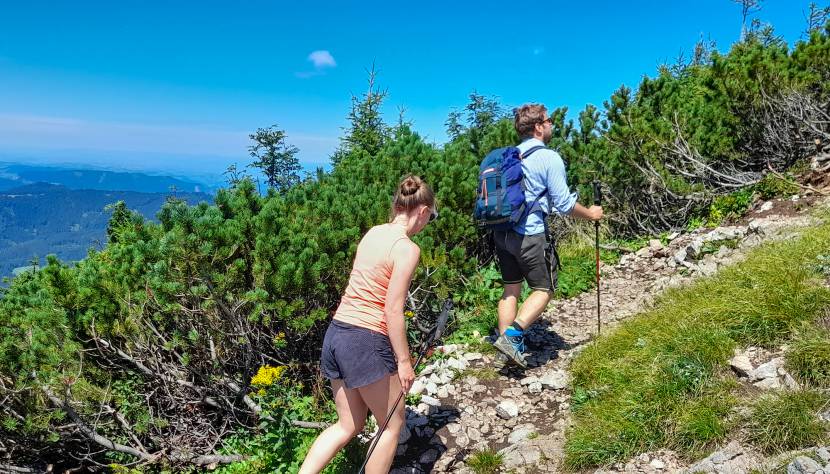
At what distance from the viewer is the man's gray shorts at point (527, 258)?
13.8ft

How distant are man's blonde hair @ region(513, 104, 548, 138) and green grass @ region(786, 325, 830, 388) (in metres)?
2.46

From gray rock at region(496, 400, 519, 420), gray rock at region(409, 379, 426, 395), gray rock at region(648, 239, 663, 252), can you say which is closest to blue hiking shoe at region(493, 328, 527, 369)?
gray rock at region(496, 400, 519, 420)

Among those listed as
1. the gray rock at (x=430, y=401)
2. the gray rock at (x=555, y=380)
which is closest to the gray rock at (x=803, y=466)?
the gray rock at (x=555, y=380)

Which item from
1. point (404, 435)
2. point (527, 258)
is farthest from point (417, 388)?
point (527, 258)

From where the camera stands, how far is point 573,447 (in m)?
3.19

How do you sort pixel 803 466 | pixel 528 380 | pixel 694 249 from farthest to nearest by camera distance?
pixel 694 249 → pixel 528 380 → pixel 803 466

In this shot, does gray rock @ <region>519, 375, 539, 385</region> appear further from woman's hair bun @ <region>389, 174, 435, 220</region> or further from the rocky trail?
woman's hair bun @ <region>389, 174, 435, 220</region>

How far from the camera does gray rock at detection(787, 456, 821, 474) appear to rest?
2292 millimetres

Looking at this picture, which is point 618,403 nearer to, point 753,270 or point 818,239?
point 753,270

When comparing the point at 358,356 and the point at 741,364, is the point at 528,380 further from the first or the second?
the point at 358,356

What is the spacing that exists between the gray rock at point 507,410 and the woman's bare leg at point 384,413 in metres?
1.45

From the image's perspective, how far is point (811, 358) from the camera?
298cm

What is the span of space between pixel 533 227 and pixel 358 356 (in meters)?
2.17

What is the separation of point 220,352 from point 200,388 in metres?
0.37
